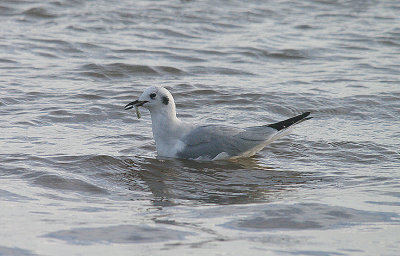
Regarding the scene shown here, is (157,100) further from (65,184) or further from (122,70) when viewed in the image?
(122,70)

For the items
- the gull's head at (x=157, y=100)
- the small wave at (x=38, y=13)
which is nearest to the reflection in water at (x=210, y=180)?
the gull's head at (x=157, y=100)

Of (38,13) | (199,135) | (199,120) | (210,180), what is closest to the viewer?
(210,180)

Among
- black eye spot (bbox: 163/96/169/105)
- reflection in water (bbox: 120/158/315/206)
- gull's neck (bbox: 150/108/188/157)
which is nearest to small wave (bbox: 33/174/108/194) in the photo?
reflection in water (bbox: 120/158/315/206)

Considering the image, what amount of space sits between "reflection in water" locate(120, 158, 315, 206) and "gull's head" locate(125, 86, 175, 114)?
21.9 inches

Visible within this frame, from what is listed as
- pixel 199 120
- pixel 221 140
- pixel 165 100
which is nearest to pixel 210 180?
pixel 221 140

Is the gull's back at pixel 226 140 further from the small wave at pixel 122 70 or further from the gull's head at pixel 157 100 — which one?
the small wave at pixel 122 70

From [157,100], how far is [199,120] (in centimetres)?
141

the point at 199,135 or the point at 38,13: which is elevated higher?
the point at 38,13

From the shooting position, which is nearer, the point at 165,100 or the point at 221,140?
the point at 221,140

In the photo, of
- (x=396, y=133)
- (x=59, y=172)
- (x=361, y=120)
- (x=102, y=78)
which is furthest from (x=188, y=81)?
(x=59, y=172)

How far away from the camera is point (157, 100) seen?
779 cm

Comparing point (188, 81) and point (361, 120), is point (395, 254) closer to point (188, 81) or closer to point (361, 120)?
point (361, 120)

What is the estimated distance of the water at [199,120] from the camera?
5.06 m

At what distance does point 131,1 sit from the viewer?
1580cm
